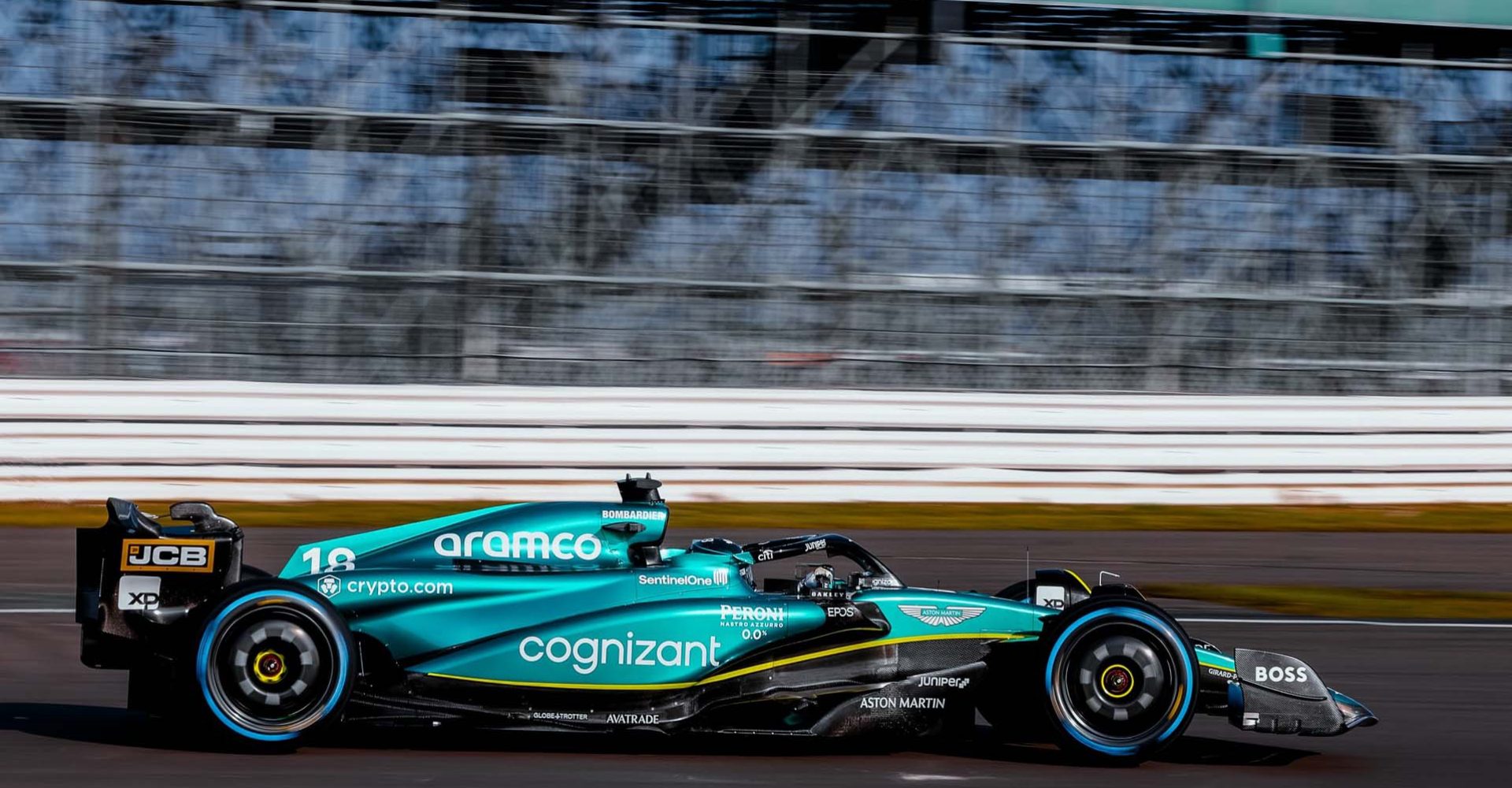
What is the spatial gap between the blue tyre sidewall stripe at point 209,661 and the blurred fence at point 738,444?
683 centimetres

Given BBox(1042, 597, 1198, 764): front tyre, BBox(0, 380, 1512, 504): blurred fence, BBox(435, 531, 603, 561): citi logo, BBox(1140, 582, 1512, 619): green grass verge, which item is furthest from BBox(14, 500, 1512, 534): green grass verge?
BBox(1042, 597, 1198, 764): front tyre

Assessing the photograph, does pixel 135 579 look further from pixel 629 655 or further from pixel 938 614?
pixel 938 614

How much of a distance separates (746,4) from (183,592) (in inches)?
407

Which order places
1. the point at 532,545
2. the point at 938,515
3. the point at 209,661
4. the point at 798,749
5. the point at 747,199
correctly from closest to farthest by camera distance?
the point at 209,661 < the point at 798,749 < the point at 532,545 < the point at 938,515 < the point at 747,199

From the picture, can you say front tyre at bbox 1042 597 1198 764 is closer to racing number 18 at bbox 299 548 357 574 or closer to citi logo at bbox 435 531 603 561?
citi logo at bbox 435 531 603 561

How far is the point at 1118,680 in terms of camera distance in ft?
16.9

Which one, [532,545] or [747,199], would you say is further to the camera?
[747,199]

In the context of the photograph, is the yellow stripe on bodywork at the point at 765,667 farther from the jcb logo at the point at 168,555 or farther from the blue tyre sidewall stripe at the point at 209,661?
the jcb logo at the point at 168,555

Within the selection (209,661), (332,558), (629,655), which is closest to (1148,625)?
(629,655)

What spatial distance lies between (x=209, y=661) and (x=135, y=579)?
42 cm

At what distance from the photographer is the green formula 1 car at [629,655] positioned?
4.94 m

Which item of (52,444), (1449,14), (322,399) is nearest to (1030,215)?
(1449,14)

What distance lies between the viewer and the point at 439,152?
13812 mm

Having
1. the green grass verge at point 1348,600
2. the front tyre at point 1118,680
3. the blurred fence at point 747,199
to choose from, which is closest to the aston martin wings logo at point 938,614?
the front tyre at point 1118,680
